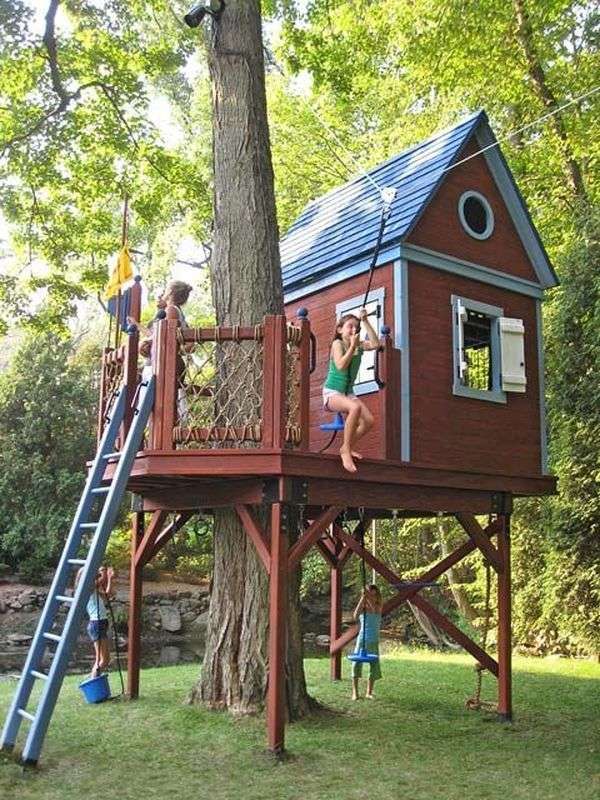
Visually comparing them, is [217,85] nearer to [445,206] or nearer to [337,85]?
[445,206]

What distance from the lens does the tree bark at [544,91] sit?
1633cm

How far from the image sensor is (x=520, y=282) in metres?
10.0

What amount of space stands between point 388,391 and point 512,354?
7.00 ft

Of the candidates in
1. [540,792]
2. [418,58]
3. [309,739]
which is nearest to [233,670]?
[309,739]

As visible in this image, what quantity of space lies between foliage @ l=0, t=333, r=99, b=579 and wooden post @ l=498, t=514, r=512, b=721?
52.9 ft

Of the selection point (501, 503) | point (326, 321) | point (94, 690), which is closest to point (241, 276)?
point (326, 321)

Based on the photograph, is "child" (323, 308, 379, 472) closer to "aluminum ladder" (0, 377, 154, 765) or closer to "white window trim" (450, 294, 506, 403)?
"aluminum ladder" (0, 377, 154, 765)

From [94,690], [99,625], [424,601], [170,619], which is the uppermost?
[424,601]

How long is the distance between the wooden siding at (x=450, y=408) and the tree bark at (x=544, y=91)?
26.3 ft

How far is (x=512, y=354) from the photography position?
9.63 metres

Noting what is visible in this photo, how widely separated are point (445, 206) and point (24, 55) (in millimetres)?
7821

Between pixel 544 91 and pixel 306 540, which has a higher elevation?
pixel 544 91

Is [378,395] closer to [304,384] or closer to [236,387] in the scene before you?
[304,384]

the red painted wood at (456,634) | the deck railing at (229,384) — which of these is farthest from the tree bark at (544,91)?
the deck railing at (229,384)
